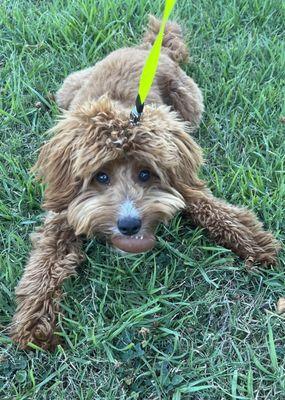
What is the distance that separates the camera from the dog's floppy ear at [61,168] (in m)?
2.85

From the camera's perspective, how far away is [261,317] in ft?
10.00

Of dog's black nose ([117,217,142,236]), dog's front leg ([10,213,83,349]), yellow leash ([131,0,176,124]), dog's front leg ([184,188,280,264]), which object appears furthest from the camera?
dog's front leg ([184,188,280,264])

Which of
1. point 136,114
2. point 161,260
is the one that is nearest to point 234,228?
point 161,260

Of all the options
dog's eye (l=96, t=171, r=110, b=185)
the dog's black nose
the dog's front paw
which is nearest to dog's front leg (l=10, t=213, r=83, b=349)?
the dog's front paw

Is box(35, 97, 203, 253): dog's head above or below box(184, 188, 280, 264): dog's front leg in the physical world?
above

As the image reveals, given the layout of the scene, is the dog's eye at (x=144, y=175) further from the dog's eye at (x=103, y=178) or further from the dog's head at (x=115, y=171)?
the dog's eye at (x=103, y=178)

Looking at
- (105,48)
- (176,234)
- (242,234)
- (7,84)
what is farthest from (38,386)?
(105,48)

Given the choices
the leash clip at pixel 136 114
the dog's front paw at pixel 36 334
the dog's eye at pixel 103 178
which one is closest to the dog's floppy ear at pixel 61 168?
the dog's eye at pixel 103 178

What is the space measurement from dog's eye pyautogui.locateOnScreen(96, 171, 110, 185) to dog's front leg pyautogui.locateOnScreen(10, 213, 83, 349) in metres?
0.38

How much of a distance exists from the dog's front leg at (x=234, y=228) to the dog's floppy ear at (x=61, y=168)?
0.70 metres

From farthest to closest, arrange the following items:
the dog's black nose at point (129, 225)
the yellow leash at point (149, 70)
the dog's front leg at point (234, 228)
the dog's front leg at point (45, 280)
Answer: the dog's front leg at point (234, 228) < the dog's front leg at point (45, 280) < the dog's black nose at point (129, 225) < the yellow leash at point (149, 70)

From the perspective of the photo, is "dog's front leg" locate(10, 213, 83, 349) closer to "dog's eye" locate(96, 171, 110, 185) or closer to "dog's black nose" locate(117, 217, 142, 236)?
"dog's eye" locate(96, 171, 110, 185)

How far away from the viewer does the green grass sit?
279cm

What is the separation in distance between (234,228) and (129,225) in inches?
31.8
